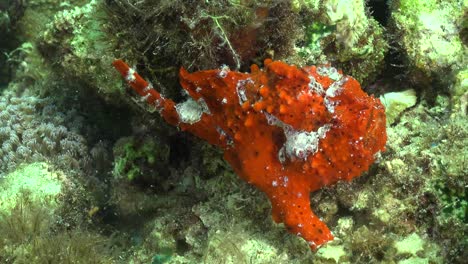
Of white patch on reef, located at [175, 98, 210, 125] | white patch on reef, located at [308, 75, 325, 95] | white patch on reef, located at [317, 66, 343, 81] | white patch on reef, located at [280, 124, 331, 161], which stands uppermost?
white patch on reef, located at [317, 66, 343, 81]

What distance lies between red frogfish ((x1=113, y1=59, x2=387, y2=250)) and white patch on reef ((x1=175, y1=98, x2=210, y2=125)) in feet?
0.32

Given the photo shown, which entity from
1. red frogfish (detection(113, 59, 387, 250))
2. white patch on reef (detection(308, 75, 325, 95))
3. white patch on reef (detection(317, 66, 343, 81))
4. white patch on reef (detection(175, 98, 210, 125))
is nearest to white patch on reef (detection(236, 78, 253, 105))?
red frogfish (detection(113, 59, 387, 250))

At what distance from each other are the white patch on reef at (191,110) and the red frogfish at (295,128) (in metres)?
0.10

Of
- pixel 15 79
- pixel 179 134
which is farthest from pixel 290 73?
pixel 15 79

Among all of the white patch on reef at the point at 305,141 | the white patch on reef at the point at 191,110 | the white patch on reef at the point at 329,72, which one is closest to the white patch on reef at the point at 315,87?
the white patch on reef at the point at 329,72

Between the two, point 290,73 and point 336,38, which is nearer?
point 290,73

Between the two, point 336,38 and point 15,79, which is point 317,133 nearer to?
point 336,38

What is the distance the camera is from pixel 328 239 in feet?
11.5

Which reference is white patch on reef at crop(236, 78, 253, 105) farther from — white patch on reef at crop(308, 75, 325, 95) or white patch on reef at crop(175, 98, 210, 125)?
white patch on reef at crop(308, 75, 325, 95)

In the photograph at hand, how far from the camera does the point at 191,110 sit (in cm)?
391

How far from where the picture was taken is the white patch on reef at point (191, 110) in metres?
3.85

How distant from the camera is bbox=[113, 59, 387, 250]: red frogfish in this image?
3445 millimetres

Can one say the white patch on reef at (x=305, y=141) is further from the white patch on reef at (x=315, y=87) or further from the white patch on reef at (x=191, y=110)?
the white patch on reef at (x=191, y=110)

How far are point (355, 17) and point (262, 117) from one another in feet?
4.88
